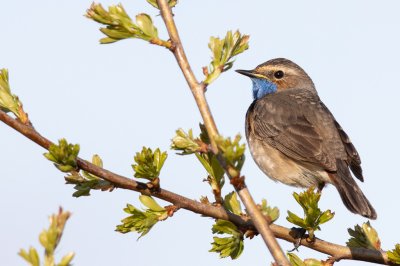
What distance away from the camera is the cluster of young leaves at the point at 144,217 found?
10.4ft

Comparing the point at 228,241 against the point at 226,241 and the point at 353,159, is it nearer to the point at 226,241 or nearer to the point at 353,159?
the point at 226,241

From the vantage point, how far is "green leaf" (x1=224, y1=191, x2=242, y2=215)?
3.67m

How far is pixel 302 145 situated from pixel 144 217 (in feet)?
11.9

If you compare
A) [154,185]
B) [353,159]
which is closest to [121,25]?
[154,185]

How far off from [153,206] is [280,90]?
5.62 meters

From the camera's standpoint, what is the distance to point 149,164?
9.88 feet

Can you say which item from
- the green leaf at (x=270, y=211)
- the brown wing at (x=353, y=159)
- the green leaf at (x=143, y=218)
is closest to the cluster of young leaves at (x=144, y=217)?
the green leaf at (x=143, y=218)

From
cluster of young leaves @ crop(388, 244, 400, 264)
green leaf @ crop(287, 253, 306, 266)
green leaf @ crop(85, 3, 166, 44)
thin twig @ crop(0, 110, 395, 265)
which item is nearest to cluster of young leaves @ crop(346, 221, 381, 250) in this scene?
thin twig @ crop(0, 110, 395, 265)

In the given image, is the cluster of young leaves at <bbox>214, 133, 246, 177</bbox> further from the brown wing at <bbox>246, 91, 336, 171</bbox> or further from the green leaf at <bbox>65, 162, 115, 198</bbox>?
the brown wing at <bbox>246, 91, 336, 171</bbox>

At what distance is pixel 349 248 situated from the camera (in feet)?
12.1

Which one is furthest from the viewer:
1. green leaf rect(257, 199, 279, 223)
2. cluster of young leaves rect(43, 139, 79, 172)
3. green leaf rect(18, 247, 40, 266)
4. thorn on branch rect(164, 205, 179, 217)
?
thorn on branch rect(164, 205, 179, 217)

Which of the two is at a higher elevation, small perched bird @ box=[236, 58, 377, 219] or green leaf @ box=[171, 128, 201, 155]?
small perched bird @ box=[236, 58, 377, 219]

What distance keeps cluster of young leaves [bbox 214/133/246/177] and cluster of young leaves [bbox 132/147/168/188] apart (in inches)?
29.3

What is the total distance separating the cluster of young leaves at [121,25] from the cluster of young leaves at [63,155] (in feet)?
2.17
